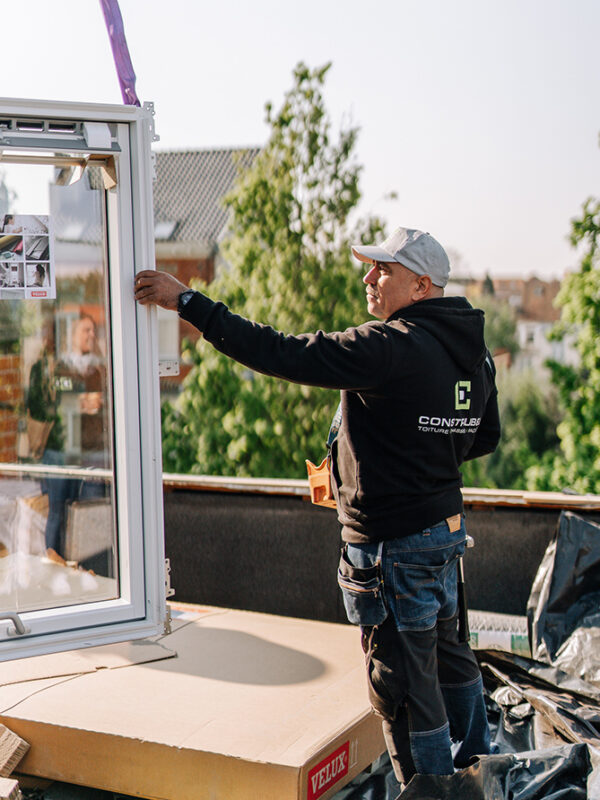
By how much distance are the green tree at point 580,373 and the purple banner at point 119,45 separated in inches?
223

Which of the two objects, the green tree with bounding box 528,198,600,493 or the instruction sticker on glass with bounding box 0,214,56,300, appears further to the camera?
the green tree with bounding box 528,198,600,493

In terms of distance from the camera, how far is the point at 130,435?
2.20 m

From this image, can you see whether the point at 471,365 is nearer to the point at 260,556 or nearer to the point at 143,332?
the point at 143,332

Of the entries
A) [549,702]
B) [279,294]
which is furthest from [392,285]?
[279,294]

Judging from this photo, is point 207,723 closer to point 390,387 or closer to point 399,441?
point 399,441

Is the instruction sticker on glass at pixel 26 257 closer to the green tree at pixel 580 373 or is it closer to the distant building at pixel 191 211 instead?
the green tree at pixel 580 373

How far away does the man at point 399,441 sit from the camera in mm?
2062

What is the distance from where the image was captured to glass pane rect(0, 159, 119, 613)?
6.98ft

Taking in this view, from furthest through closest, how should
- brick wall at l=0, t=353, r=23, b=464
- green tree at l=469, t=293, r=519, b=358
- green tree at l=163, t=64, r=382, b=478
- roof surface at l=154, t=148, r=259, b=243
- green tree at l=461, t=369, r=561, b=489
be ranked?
1. green tree at l=469, t=293, r=519, b=358
2. green tree at l=461, t=369, r=561, b=489
3. roof surface at l=154, t=148, r=259, b=243
4. green tree at l=163, t=64, r=382, b=478
5. brick wall at l=0, t=353, r=23, b=464

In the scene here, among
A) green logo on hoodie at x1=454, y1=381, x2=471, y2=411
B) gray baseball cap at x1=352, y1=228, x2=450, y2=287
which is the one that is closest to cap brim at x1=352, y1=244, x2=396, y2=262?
gray baseball cap at x1=352, y1=228, x2=450, y2=287

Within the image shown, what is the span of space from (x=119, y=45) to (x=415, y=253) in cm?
92

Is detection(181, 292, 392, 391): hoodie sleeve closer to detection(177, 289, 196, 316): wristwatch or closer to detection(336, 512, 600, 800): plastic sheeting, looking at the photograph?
detection(177, 289, 196, 316): wristwatch

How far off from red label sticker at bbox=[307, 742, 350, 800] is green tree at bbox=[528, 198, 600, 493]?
576cm

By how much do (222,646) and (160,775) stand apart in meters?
0.65
